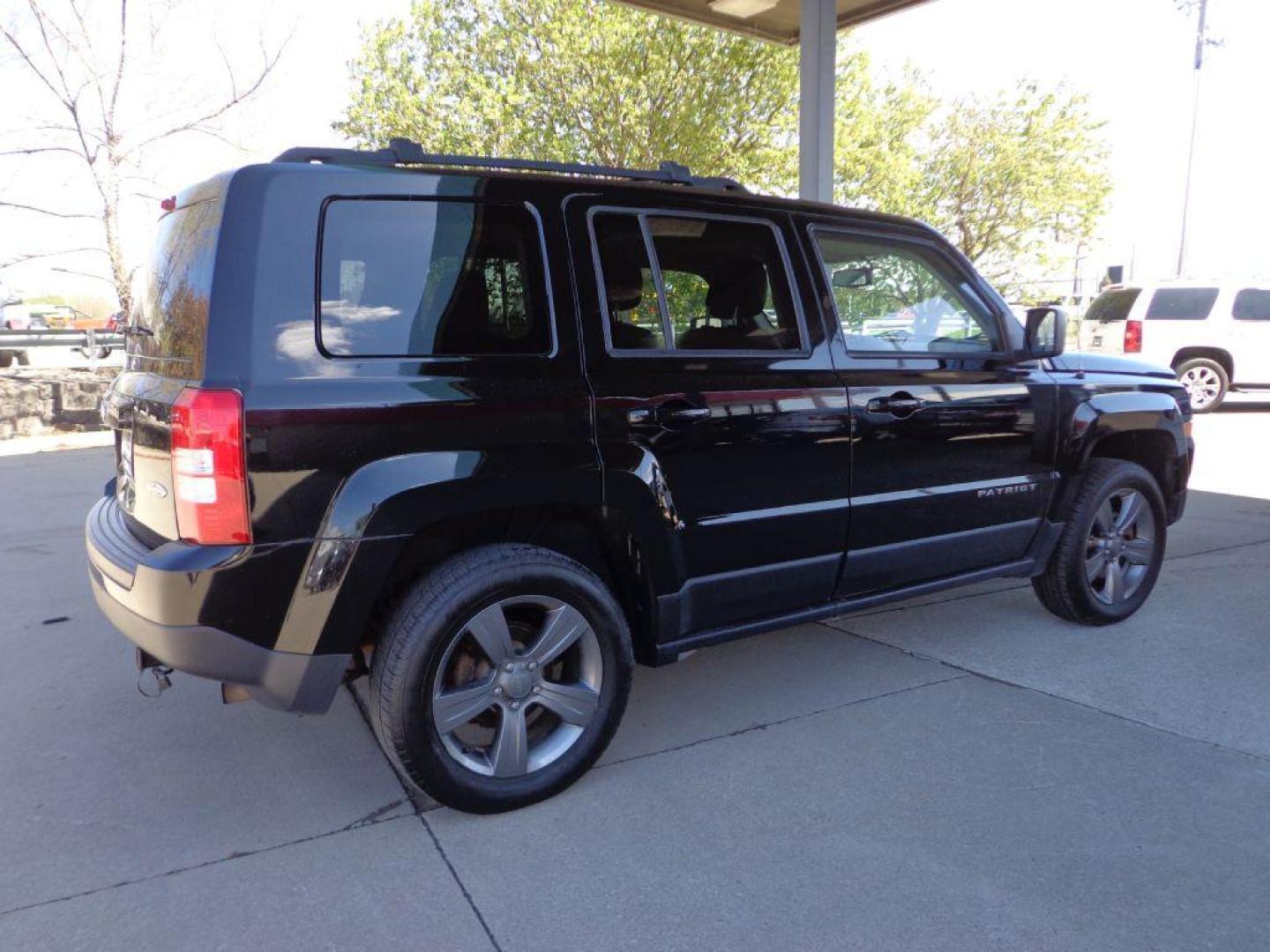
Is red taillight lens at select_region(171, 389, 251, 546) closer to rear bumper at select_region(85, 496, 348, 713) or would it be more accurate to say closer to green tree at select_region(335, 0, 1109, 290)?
rear bumper at select_region(85, 496, 348, 713)

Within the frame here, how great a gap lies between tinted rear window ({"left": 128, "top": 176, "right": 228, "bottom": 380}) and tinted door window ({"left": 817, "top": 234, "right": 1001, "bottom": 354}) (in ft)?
7.04

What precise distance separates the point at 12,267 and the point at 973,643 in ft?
48.4

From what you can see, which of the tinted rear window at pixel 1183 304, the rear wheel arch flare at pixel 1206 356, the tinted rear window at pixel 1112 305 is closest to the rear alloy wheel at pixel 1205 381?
the rear wheel arch flare at pixel 1206 356

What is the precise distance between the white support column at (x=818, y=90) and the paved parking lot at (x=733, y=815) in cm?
549

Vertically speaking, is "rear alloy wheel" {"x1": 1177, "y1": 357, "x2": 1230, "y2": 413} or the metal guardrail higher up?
the metal guardrail

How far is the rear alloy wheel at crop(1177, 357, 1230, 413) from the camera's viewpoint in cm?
1334

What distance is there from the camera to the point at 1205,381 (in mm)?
13484

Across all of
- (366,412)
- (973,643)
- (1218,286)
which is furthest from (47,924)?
(1218,286)

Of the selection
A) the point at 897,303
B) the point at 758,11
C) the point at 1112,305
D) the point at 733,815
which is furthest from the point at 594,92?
the point at 733,815

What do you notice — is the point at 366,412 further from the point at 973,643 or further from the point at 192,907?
the point at 973,643

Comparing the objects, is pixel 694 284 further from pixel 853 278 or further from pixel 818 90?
pixel 818 90

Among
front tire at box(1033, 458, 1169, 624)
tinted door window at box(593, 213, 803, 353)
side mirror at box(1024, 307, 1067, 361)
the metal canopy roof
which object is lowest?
front tire at box(1033, 458, 1169, 624)

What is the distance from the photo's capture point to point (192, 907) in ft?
7.78

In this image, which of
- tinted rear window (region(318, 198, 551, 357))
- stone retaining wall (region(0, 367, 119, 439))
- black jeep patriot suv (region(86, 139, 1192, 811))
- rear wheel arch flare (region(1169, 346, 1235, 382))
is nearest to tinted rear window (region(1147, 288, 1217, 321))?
rear wheel arch flare (region(1169, 346, 1235, 382))
